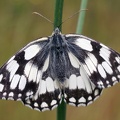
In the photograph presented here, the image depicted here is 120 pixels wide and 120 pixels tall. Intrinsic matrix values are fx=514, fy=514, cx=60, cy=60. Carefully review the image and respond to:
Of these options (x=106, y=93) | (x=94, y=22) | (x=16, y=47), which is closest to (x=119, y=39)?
(x=94, y=22)

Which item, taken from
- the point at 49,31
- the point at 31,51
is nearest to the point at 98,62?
the point at 31,51

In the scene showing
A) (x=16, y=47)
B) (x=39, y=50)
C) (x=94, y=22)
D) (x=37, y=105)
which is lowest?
(x=37, y=105)

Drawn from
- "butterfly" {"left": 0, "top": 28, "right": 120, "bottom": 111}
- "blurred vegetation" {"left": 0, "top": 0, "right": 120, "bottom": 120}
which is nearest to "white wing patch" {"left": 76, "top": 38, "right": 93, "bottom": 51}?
"butterfly" {"left": 0, "top": 28, "right": 120, "bottom": 111}

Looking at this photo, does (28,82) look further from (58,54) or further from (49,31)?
(49,31)

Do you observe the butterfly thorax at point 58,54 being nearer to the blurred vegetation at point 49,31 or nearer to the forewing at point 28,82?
the forewing at point 28,82

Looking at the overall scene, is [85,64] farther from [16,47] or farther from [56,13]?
[16,47]

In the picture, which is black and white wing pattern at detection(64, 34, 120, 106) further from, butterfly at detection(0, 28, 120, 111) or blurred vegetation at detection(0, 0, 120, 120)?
blurred vegetation at detection(0, 0, 120, 120)

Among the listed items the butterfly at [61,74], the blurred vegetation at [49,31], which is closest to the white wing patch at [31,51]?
the butterfly at [61,74]
